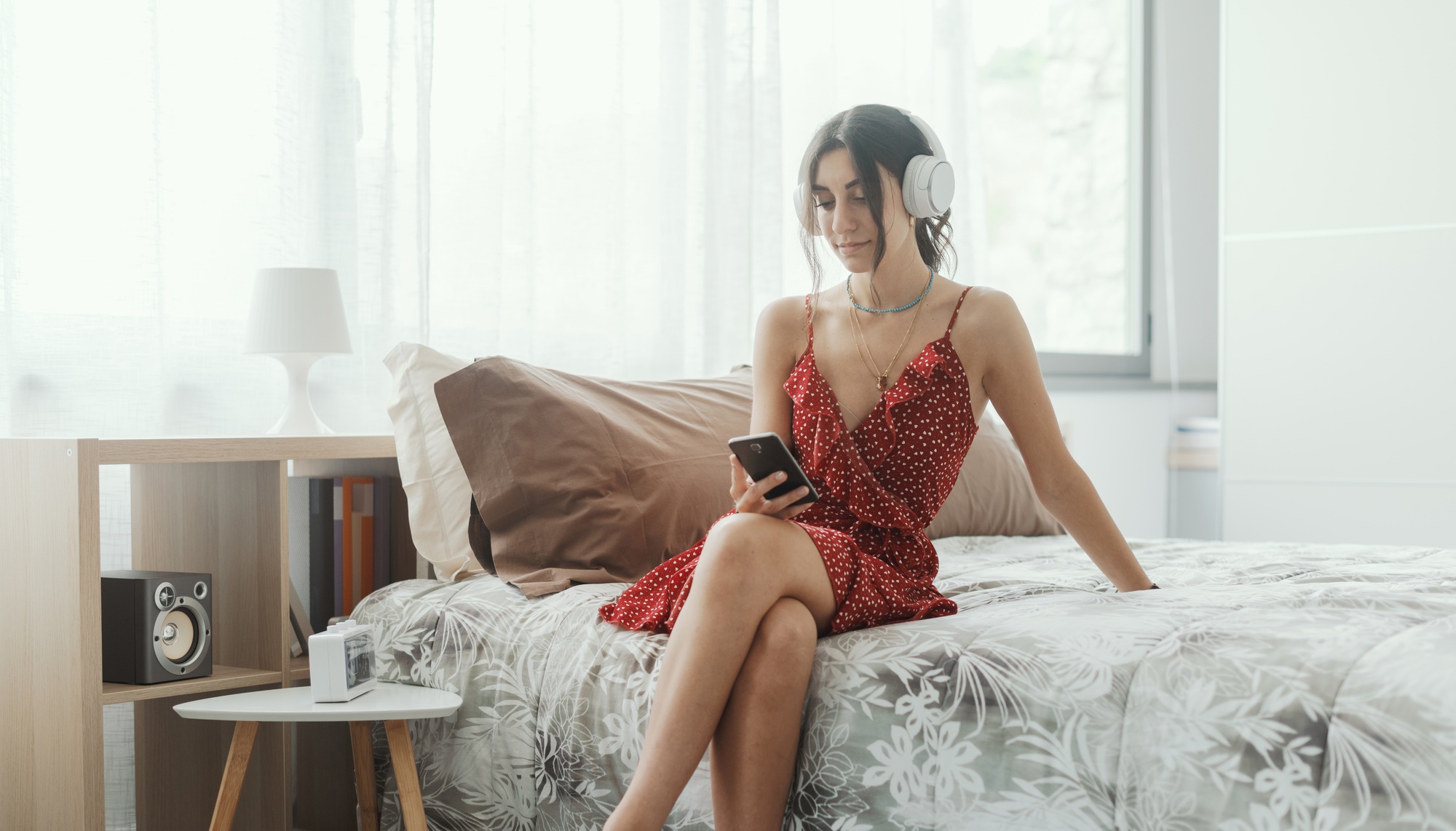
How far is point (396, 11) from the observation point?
7.22 feet

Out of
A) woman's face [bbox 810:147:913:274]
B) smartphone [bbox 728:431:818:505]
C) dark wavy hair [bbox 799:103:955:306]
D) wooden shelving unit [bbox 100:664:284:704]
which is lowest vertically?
wooden shelving unit [bbox 100:664:284:704]

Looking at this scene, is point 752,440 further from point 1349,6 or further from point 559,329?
point 1349,6

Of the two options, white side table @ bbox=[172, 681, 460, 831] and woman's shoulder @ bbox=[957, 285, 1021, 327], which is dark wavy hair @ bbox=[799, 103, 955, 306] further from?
white side table @ bbox=[172, 681, 460, 831]

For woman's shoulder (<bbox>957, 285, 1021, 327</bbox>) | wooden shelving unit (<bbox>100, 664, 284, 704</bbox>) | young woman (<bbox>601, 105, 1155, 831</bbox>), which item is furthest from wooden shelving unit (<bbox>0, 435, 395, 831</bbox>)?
woman's shoulder (<bbox>957, 285, 1021, 327</bbox>)

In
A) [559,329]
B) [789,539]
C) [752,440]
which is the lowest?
[789,539]

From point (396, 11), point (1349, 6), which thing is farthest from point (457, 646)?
point (1349, 6)

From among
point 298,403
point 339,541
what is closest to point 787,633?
point 339,541

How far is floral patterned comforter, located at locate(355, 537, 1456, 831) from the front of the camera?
1.00 metres

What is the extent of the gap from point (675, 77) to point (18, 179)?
135cm

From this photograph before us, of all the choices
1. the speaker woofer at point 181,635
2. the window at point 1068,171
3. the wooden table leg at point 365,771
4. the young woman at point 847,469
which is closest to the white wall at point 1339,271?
the window at point 1068,171

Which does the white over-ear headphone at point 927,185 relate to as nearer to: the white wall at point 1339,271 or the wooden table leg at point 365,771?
the wooden table leg at point 365,771

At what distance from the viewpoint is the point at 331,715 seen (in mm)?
1415

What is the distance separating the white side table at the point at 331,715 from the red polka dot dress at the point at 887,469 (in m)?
0.25

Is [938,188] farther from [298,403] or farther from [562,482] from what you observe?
[298,403]
